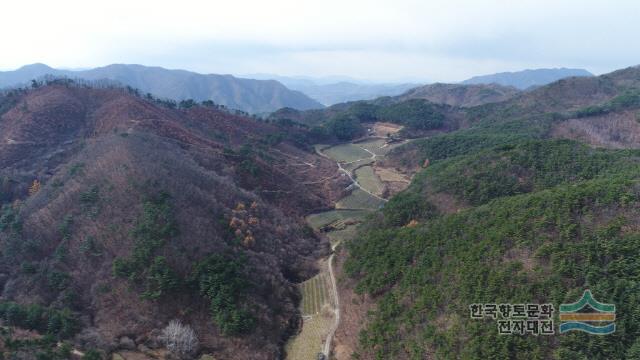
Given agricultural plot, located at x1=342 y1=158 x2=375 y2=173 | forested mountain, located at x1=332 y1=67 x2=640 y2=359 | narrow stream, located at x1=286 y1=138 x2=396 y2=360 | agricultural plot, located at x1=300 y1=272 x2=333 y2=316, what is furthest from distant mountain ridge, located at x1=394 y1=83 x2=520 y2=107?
agricultural plot, located at x1=300 y1=272 x2=333 y2=316

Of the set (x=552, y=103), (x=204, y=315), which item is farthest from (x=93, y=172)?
(x=552, y=103)

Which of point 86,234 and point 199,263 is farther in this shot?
point 86,234

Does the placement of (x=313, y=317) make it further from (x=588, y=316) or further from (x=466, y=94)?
(x=466, y=94)

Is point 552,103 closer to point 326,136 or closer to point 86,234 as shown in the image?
point 326,136

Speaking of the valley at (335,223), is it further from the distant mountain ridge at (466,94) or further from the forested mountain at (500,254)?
the distant mountain ridge at (466,94)

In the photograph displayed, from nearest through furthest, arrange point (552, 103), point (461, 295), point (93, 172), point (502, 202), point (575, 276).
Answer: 1. point (575, 276)
2. point (461, 295)
3. point (502, 202)
4. point (93, 172)
5. point (552, 103)

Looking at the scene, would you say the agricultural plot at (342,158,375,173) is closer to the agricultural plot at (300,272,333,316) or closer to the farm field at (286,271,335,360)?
the agricultural plot at (300,272,333,316)

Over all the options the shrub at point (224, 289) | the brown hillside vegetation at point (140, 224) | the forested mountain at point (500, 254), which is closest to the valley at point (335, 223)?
the brown hillside vegetation at point (140, 224)
